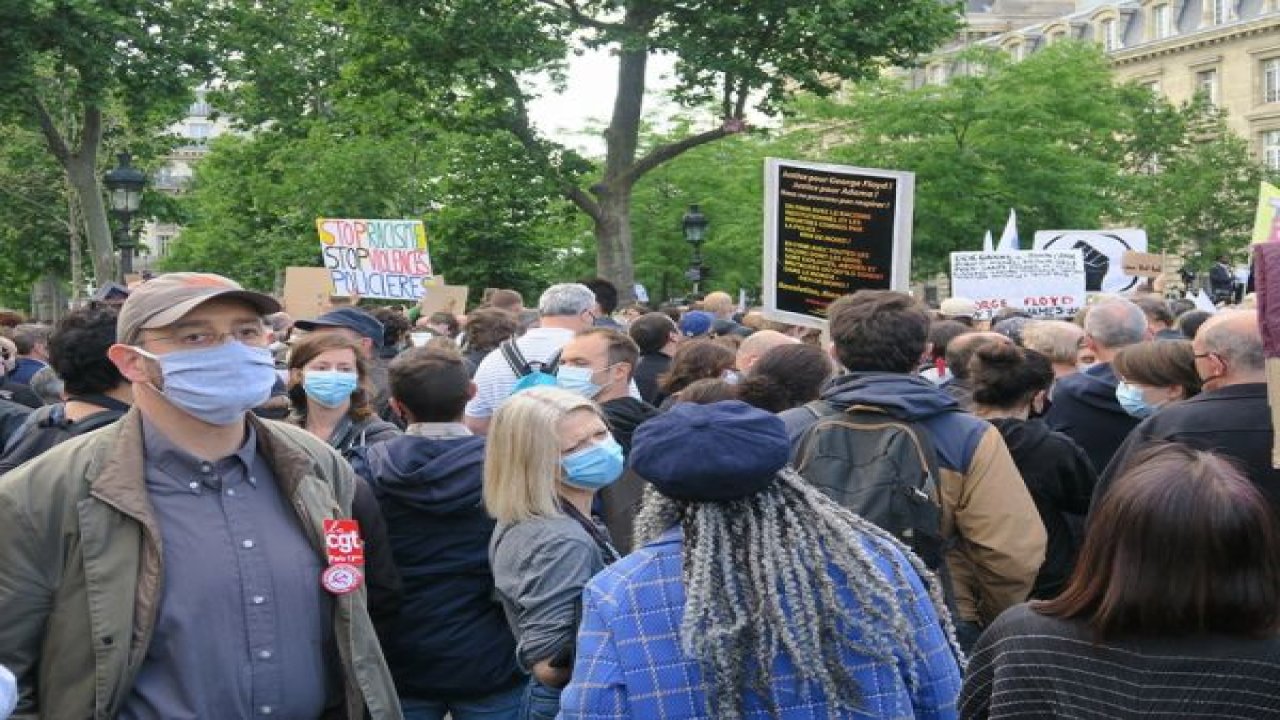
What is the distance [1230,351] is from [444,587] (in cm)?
277

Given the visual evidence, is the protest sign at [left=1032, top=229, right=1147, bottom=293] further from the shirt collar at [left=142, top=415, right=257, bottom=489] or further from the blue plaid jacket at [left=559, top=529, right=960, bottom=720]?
the blue plaid jacket at [left=559, top=529, right=960, bottom=720]

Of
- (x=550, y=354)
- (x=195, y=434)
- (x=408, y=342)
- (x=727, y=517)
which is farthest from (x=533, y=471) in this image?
(x=408, y=342)

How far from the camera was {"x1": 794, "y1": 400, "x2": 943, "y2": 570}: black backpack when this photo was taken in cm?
505

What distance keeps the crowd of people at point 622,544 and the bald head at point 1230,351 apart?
1cm

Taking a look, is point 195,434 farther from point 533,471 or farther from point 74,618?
point 533,471

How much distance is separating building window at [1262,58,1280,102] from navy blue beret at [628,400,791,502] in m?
76.6

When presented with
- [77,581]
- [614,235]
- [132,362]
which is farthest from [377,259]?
[77,581]

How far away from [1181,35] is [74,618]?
81266 mm

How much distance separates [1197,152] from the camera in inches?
2472

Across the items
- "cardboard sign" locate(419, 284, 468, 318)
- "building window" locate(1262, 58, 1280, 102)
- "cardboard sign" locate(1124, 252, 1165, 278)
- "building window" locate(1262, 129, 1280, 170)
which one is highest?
"building window" locate(1262, 58, 1280, 102)

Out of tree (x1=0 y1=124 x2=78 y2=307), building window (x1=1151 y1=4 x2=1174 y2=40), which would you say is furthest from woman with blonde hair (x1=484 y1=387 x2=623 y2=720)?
building window (x1=1151 y1=4 x2=1174 y2=40)

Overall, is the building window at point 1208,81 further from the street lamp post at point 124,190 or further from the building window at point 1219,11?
the street lamp post at point 124,190

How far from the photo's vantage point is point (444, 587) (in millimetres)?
5320

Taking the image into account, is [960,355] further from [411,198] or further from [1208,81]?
[1208,81]
